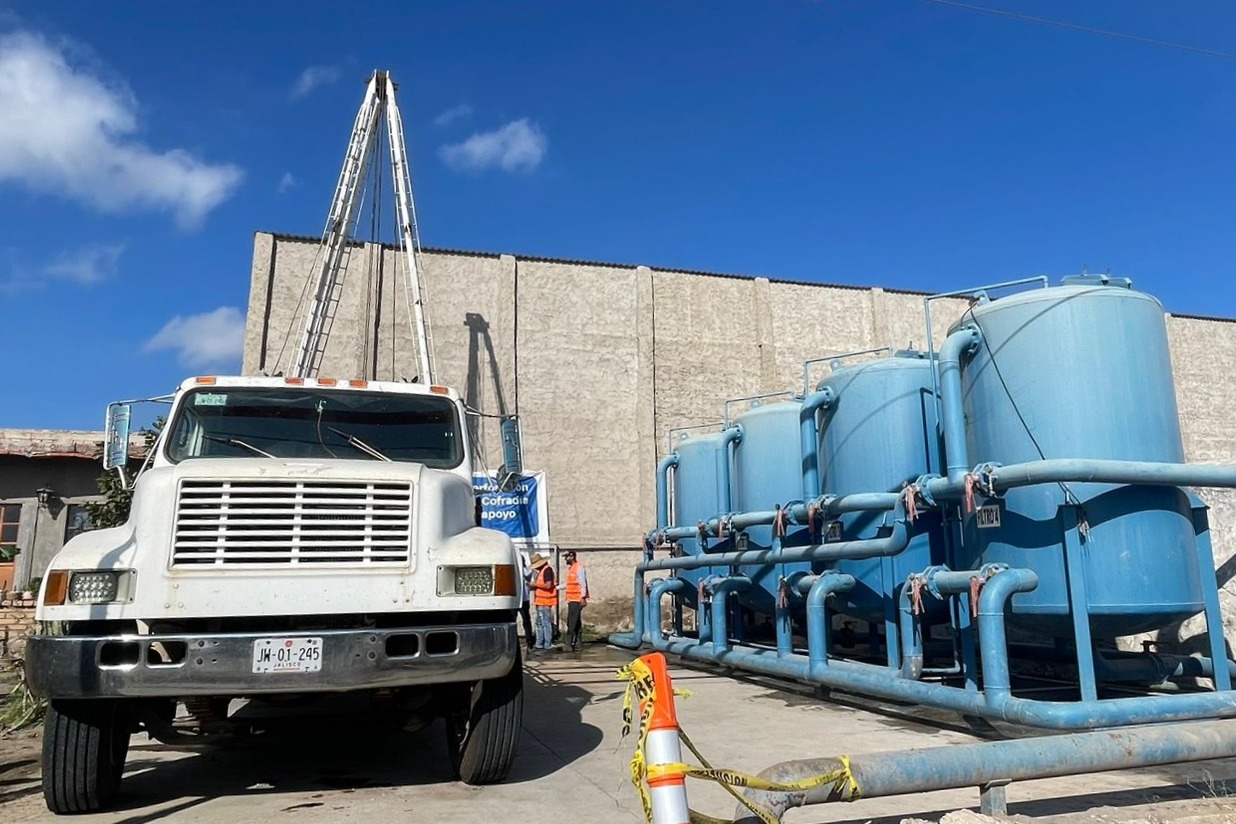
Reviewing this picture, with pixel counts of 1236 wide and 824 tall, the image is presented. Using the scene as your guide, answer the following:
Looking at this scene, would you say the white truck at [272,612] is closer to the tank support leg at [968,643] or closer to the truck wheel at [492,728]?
the truck wheel at [492,728]

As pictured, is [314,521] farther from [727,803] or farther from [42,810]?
[727,803]

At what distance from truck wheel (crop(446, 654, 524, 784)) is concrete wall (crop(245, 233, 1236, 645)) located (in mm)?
11330

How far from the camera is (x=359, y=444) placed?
5.58 m

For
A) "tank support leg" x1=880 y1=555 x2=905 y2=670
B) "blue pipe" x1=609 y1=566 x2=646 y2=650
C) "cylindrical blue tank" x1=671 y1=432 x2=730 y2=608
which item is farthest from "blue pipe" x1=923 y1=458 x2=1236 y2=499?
"blue pipe" x1=609 y1=566 x2=646 y2=650

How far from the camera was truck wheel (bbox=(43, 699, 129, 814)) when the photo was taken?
421 centimetres

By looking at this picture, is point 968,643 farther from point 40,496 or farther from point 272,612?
point 40,496

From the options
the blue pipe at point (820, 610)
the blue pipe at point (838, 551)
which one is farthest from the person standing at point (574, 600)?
the blue pipe at point (820, 610)

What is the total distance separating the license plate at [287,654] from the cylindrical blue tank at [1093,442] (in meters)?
5.06

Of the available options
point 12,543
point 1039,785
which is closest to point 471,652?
point 1039,785

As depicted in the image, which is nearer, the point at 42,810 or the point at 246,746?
the point at 42,810

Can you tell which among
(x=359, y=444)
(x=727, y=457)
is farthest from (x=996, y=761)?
(x=727, y=457)

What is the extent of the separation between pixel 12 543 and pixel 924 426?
19.4 meters

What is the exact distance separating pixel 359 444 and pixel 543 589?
786 centimetres

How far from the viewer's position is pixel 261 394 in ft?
18.8
